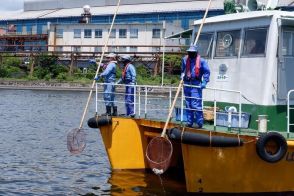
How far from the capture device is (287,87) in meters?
12.4

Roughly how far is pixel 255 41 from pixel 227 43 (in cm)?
84

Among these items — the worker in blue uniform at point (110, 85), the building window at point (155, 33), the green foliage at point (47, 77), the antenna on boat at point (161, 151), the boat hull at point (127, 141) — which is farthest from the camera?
the building window at point (155, 33)

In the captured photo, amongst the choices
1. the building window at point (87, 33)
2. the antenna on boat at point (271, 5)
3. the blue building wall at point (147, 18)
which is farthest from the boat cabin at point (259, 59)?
the building window at point (87, 33)

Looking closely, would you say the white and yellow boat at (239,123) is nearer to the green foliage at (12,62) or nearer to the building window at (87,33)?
the green foliage at (12,62)

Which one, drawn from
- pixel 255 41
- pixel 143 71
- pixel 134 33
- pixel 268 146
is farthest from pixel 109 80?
pixel 134 33

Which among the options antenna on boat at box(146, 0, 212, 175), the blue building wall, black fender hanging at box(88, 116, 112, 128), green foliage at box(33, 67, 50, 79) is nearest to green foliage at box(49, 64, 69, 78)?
green foliage at box(33, 67, 50, 79)

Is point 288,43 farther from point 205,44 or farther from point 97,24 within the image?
point 97,24

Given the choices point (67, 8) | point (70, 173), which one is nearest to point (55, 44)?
point (67, 8)

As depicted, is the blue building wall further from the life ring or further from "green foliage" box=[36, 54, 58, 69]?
the life ring

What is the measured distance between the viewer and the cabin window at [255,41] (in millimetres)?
12305

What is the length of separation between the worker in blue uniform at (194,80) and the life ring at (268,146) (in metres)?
1.52

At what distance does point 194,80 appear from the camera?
11.9m

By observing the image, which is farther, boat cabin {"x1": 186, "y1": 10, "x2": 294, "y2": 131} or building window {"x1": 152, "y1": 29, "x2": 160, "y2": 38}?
building window {"x1": 152, "y1": 29, "x2": 160, "y2": 38}

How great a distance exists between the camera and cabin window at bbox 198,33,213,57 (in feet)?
44.6
